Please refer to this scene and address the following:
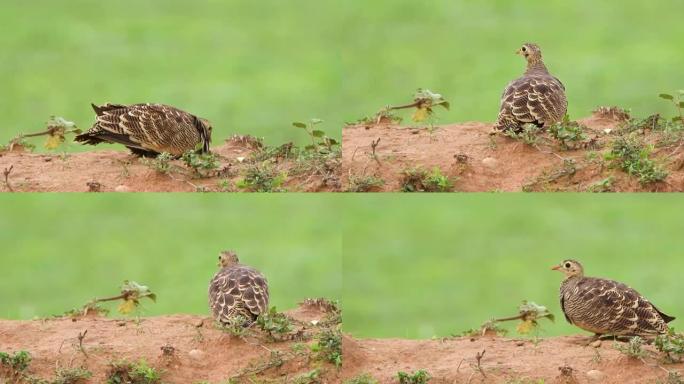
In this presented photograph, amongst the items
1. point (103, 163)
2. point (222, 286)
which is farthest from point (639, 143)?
point (103, 163)

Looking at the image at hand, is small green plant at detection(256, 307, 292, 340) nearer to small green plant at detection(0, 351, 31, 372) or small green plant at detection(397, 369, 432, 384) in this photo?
small green plant at detection(397, 369, 432, 384)

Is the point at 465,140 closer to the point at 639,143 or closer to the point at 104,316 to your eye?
the point at 639,143

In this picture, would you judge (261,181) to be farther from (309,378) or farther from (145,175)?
(309,378)

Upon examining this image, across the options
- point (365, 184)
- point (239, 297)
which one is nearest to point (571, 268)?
point (365, 184)

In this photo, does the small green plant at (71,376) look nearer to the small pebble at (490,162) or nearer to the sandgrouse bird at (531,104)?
the small pebble at (490,162)

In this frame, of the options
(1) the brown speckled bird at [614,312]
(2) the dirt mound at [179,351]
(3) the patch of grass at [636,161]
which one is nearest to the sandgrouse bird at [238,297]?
(2) the dirt mound at [179,351]

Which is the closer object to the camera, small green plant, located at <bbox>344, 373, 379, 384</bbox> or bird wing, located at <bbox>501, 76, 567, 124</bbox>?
small green plant, located at <bbox>344, 373, 379, 384</bbox>

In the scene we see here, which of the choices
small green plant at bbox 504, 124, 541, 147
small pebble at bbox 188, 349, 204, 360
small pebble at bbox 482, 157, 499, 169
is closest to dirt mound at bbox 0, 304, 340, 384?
small pebble at bbox 188, 349, 204, 360
